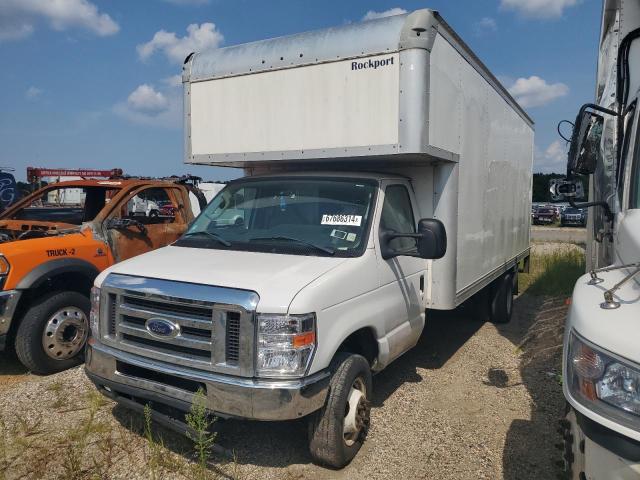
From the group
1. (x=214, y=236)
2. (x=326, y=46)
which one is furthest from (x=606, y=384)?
(x=326, y=46)

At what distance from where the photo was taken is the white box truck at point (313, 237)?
3.25m

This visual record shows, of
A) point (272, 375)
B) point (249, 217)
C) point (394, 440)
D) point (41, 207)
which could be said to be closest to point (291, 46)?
point (249, 217)

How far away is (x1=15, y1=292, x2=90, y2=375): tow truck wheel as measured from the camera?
5148 mm

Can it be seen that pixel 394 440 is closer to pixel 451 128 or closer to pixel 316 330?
pixel 316 330

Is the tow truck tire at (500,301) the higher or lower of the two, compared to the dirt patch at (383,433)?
higher

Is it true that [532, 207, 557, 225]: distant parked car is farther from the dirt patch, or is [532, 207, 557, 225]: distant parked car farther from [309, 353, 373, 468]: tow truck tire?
[309, 353, 373, 468]: tow truck tire

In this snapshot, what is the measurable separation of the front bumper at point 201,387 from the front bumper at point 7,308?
1.80 m

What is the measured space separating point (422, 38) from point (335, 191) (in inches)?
55.7

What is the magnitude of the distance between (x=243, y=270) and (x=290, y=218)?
38.5 inches

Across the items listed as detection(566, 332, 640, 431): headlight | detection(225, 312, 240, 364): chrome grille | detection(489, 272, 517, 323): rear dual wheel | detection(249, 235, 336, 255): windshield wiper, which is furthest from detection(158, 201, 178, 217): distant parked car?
detection(566, 332, 640, 431): headlight

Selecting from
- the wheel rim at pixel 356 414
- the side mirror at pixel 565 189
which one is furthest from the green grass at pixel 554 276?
the wheel rim at pixel 356 414

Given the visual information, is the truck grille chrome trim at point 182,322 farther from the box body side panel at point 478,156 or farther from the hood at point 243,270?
the box body side panel at point 478,156

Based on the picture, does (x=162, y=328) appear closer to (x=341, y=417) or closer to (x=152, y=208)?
(x=341, y=417)

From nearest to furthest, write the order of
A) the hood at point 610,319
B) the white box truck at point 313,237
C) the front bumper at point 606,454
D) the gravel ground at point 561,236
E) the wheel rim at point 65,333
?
the front bumper at point 606,454, the hood at point 610,319, the white box truck at point 313,237, the wheel rim at point 65,333, the gravel ground at point 561,236
